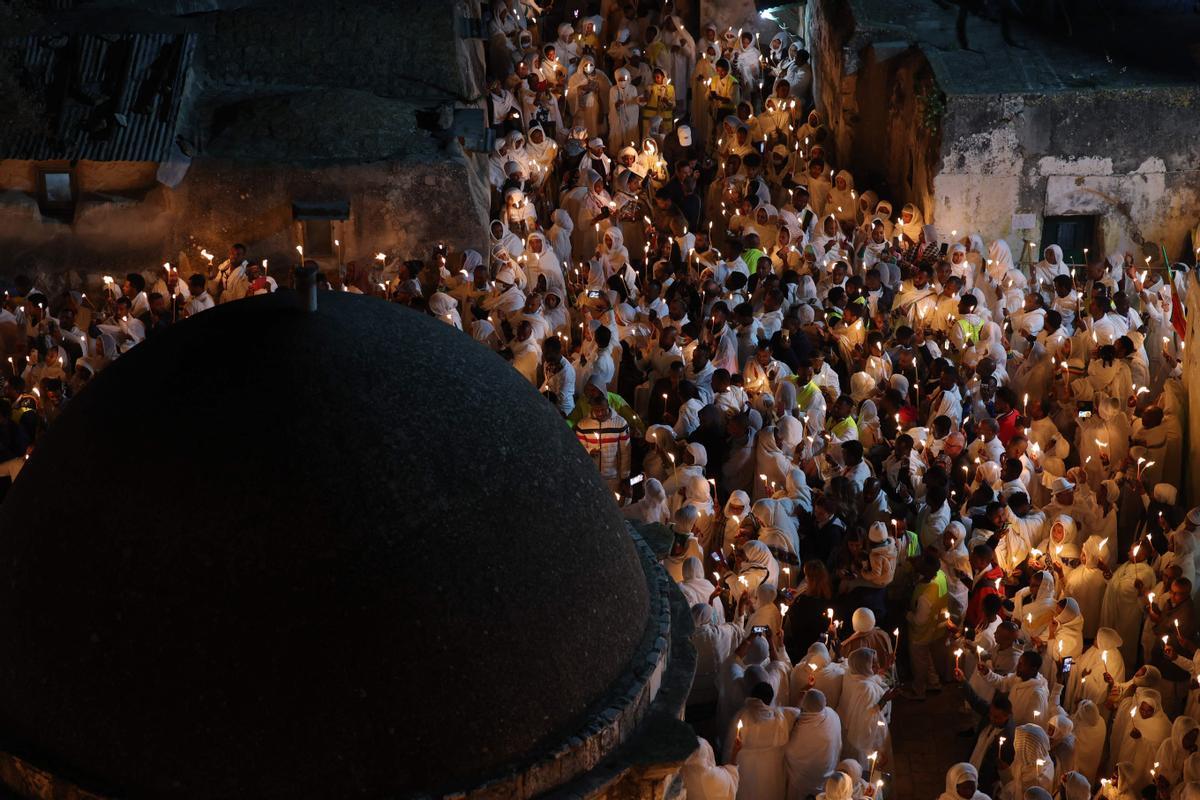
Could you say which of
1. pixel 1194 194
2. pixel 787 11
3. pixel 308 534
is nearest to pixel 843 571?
pixel 308 534

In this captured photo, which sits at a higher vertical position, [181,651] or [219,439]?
[219,439]

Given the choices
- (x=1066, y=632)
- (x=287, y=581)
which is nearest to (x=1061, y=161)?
(x=1066, y=632)

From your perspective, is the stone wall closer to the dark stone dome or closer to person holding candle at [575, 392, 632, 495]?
person holding candle at [575, 392, 632, 495]

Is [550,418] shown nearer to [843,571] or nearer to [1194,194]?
[843,571]

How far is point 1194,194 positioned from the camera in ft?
56.2

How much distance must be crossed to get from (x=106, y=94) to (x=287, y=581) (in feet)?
40.3

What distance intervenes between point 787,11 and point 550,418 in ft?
66.3

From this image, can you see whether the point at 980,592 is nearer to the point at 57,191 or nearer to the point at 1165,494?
the point at 1165,494

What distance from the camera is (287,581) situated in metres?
4.38

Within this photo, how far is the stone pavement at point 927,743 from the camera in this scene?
32.6 feet

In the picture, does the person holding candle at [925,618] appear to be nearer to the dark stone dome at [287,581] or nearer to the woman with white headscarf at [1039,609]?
the woman with white headscarf at [1039,609]

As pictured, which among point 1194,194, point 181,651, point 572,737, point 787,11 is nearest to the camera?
point 181,651

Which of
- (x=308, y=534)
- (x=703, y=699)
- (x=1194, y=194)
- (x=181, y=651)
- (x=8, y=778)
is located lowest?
(x=703, y=699)

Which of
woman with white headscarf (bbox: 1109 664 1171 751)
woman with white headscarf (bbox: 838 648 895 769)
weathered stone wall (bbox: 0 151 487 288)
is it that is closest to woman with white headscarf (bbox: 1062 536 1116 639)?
woman with white headscarf (bbox: 1109 664 1171 751)
